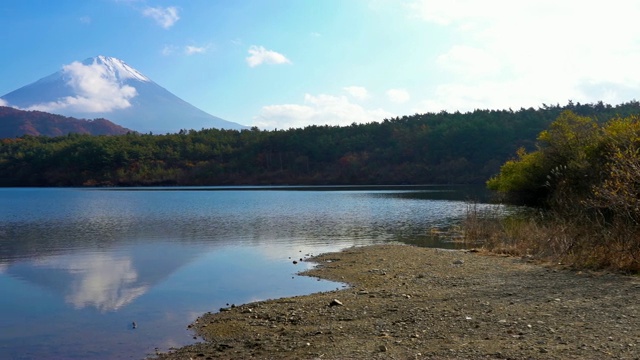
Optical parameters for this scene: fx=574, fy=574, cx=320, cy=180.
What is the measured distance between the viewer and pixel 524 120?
122m

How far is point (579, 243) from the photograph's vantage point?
17.6 m

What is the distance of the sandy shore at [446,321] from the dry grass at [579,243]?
3.32 ft

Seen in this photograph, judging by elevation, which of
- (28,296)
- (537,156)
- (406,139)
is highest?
(406,139)

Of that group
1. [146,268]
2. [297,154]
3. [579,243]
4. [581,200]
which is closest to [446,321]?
[579,243]

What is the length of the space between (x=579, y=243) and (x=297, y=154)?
122162 millimetres

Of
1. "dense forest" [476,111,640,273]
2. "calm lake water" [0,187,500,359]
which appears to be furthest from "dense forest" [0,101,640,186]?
"calm lake water" [0,187,500,359]

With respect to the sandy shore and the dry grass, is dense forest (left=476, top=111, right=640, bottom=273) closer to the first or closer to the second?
the dry grass

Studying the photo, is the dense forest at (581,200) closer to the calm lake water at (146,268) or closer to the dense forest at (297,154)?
the calm lake water at (146,268)

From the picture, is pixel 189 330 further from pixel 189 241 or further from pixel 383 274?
pixel 189 241

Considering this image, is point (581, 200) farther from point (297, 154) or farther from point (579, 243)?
point (297, 154)

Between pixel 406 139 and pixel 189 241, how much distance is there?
108326mm

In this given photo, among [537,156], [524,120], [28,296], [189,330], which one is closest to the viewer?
[189,330]

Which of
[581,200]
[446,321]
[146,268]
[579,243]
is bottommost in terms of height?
[146,268]

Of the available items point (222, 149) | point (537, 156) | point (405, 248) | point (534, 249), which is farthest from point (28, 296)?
point (222, 149)
